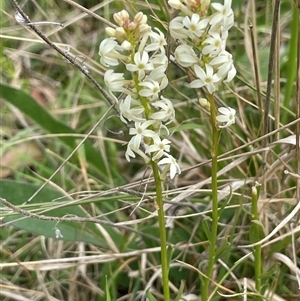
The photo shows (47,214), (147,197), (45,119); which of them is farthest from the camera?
(45,119)

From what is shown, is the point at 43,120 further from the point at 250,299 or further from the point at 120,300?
the point at 250,299

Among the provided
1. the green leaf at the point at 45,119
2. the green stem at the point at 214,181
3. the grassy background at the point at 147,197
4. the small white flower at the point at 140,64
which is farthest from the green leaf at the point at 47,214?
the small white flower at the point at 140,64

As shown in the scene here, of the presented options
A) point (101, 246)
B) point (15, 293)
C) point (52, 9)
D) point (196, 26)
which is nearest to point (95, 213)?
point (101, 246)

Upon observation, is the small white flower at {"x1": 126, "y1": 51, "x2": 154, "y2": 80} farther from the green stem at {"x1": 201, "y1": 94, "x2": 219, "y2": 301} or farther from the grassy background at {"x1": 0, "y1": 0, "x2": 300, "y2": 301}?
the grassy background at {"x1": 0, "y1": 0, "x2": 300, "y2": 301}

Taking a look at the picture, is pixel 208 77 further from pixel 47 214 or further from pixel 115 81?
pixel 47 214

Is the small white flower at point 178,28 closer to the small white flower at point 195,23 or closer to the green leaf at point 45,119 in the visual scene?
the small white flower at point 195,23

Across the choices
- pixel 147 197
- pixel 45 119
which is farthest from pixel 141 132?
pixel 45 119

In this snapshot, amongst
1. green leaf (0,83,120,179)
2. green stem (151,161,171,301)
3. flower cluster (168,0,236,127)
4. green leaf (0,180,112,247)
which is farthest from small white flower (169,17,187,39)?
green leaf (0,83,120,179)
